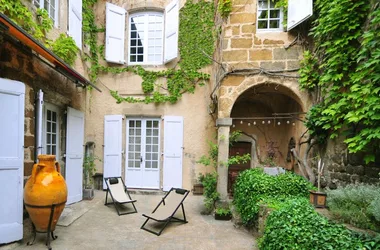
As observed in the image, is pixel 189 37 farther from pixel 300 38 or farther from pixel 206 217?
pixel 206 217

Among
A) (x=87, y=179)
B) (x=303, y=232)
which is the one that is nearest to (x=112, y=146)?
(x=87, y=179)

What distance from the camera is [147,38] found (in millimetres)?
6699

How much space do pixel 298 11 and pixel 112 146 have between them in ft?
19.0

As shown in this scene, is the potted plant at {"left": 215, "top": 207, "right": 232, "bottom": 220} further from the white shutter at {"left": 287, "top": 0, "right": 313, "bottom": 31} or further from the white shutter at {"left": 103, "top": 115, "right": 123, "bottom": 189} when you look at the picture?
the white shutter at {"left": 287, "top": 0, "right": 313, "bottom": 31}

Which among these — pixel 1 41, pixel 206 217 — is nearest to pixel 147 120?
pixel 206 217

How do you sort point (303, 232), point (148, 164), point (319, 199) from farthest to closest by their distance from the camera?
1. point (148, 164)
2. point (319, 199)
3. point (303, 232)

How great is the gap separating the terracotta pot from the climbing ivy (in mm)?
4292

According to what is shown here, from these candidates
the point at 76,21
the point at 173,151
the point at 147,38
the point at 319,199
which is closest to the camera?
the point at 319,199

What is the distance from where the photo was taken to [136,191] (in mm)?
6258

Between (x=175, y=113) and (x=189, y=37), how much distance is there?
2308 mm

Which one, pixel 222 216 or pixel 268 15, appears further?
pixel 268 15

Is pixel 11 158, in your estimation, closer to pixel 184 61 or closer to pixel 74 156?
pixel 74 156

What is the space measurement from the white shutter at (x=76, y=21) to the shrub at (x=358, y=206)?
6.30 meters

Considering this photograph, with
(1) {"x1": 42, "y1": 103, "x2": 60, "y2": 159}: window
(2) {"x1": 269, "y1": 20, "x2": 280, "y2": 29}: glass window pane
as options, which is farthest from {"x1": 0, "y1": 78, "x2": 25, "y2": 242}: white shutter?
(2) {"x1": 269, "y1": 20, "x2": 280, "y2": 29}: glass window pane
